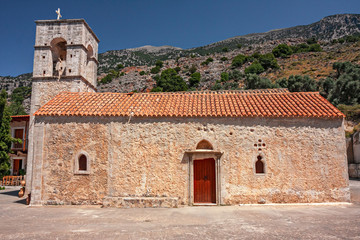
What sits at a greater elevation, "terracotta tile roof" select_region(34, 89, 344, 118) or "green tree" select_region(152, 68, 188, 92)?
"green tree" select_region(152, 68, 188, 92)

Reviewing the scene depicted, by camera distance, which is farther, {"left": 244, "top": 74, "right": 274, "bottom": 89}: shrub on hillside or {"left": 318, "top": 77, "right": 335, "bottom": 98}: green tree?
{"left": 244, "top": 74, "right": 274, "bottom": 89}: shrub on hillside

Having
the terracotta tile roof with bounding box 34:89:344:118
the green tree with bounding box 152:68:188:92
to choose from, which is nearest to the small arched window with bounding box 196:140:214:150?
the terracotta tile roof with bounding box 34:89:344:118

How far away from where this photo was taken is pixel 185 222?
6.72 meters

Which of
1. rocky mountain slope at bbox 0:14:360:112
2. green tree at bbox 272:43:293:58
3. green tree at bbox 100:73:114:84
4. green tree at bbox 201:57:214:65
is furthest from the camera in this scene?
green tree at bbox 201:57:214:65

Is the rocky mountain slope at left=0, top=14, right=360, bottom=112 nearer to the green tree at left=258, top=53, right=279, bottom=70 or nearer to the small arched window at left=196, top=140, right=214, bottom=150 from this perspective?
the green tree at left=258, top=53, right=279, bottom=70

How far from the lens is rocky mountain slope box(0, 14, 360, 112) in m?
42.4

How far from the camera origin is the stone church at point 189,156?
30.3ft

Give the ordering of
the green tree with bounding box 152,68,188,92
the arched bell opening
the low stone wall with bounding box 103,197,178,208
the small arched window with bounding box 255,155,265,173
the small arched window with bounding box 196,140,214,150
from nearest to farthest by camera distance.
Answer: the low stone wall with bounding box 103,197,178,208
the small arched window with bounding box 255,155,265,173
the small arched window with bounding box 196,140,214,150
the arched bell opening
the green tree with bounding box 152,68,188,92

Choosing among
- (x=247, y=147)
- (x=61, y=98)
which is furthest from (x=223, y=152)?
(x=61, y=98)

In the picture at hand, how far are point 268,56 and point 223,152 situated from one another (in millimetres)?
50356

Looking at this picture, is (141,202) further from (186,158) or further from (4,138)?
(4,138)

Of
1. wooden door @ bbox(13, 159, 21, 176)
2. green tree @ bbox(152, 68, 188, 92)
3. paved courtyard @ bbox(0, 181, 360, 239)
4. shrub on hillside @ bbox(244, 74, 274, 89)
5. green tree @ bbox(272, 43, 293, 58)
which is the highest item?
green tree @ bbox(272, 43, 293, 58)

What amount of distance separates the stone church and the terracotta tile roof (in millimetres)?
76

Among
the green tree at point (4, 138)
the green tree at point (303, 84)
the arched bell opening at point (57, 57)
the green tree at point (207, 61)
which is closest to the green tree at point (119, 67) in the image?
the green tree at point (207, 61)
